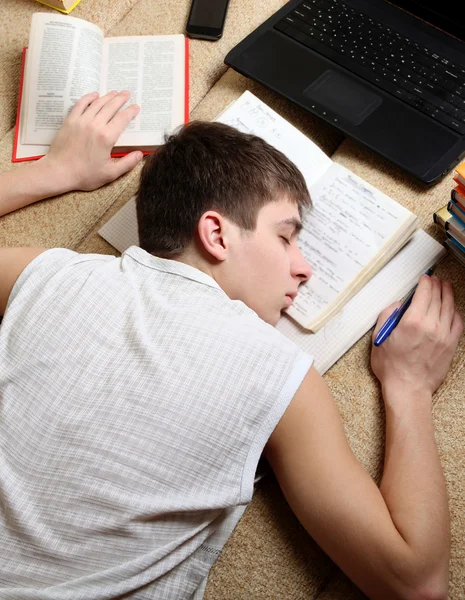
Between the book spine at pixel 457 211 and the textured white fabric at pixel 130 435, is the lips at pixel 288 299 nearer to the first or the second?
the textured white fabric at pixel 130 435

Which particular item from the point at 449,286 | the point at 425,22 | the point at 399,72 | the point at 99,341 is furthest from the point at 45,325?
the point at 425,22

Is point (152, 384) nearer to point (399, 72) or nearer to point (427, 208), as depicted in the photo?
point (427, 208)

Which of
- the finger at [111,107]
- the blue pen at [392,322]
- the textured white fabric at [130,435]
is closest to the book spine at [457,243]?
the blue pen at [392,322]

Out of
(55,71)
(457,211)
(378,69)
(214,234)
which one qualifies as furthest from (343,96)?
(55,71)

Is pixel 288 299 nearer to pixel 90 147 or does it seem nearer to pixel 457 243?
pixel 457 243

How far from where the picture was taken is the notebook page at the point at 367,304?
1.10 m

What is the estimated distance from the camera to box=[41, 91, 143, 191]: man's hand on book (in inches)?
50.2

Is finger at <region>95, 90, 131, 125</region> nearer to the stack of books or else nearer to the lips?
the lips

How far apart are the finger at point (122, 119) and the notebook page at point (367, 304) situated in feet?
1.67

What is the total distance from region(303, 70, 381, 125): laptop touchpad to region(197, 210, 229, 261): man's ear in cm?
41

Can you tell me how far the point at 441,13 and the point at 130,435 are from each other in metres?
1.04

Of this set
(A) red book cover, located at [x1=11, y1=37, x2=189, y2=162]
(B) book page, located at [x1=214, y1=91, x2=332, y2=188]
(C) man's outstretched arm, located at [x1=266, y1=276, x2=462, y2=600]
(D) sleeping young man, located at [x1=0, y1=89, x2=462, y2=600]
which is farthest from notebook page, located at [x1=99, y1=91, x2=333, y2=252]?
(C) man's outstretched arm, located at [x1=266, y1=276, x2=462, y2=600]

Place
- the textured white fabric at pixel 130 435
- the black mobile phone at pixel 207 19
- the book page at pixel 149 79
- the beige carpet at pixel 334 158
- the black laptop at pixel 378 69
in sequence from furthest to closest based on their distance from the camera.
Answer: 1. the black mobile phone at pixel 207 19
2. the book page at pixel 149 79
3. the black laptop at pixel 378 69
4. the beige carpet at pixel 334 158
5. the textured white fabric at pixel 130 435

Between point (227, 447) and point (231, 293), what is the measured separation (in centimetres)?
28
